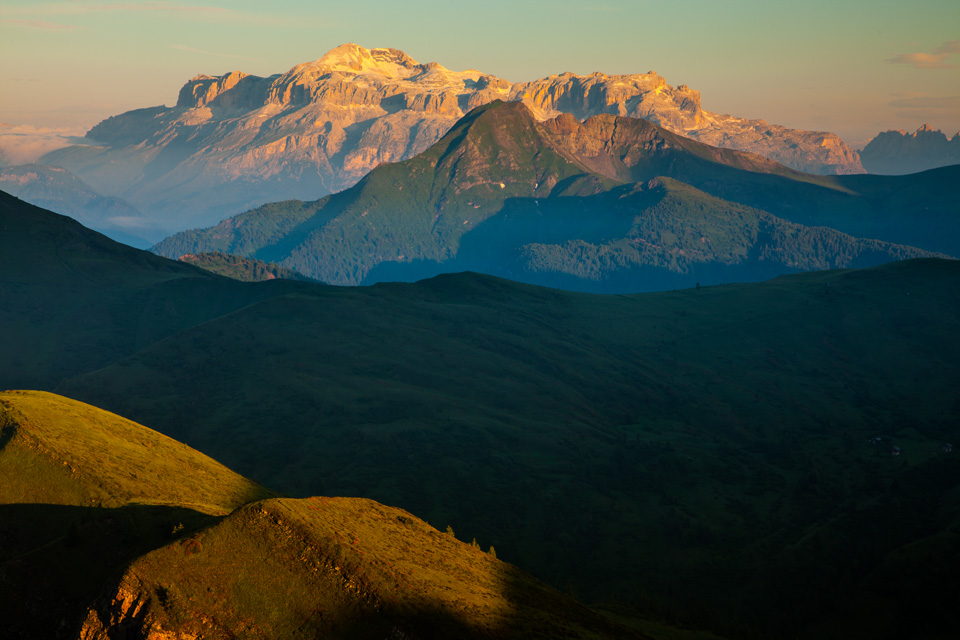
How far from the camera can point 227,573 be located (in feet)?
269

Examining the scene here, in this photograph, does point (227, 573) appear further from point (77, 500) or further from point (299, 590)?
point (77, 500)

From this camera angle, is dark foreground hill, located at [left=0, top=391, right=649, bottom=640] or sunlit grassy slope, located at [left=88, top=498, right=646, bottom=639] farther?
dark foreground hill, located at [left=0, top=391, right=649, bottom=640]

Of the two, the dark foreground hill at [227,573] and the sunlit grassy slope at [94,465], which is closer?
the dark foreground hill at [227,573]

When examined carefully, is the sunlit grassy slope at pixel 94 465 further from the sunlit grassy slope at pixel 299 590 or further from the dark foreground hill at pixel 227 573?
the sunlit grassy slope at pixel 299 590

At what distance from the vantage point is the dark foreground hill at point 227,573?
258ft

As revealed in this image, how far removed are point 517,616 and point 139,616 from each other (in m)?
40.1

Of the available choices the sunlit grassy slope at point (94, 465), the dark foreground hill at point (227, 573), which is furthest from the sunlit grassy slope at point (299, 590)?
the sunlit grassy slope at point (94, 465)

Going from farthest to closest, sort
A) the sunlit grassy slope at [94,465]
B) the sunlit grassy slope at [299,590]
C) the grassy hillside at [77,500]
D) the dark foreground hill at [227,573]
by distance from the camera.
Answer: the sunlit grassy slope at [94,465], the grassy hillside at [77,500], the dark foreground hill at [227,573], the sunlit grassy slope at [299,590]

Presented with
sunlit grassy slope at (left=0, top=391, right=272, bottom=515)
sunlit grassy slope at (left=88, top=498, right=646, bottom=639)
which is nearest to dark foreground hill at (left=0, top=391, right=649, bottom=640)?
sunlit grassy slope at (left=88, top=498, right=646, bottom=639)

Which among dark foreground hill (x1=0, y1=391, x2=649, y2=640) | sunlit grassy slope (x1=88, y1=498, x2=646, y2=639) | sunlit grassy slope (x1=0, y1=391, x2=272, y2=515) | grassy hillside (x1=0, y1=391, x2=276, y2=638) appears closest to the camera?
sunlit grassy slope (x1=88, y1=498, x2=646, y2=639)

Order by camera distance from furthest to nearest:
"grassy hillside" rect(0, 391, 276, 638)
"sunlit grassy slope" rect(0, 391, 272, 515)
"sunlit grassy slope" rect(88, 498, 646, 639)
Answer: "sunlit grassy slope" rect(0, 391, 272, 515) → "grassy hillside" rect(0, 391, 276, 638) → "sunlit grassy slope" rect(88, 498, 646, 639)

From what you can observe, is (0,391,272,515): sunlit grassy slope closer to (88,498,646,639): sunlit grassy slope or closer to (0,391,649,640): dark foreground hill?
(0,391,649,640): dark foreground hill

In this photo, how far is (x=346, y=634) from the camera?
7981 centimetres

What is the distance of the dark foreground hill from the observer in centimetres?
7875
